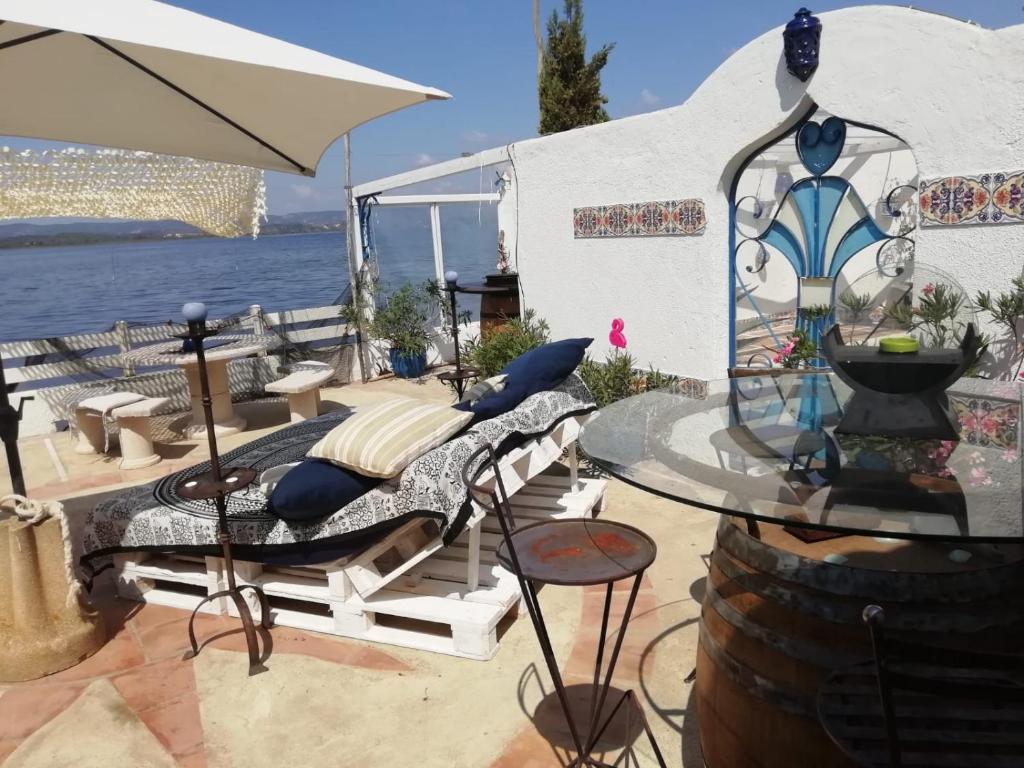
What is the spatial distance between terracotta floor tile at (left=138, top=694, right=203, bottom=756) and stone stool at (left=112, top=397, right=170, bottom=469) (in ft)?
11.7

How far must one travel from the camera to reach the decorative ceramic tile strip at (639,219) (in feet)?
17.9

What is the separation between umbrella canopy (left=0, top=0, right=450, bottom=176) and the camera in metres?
2.32

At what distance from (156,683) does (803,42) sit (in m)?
4.93

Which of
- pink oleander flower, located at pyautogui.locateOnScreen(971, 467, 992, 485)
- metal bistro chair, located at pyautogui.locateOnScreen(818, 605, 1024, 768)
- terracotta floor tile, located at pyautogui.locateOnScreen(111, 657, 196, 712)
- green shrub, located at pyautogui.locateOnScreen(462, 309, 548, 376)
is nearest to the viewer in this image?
metal bistro chair, located at pyautogui.locateOnScreen(818, 605, 1024, 768)

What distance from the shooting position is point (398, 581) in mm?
3238

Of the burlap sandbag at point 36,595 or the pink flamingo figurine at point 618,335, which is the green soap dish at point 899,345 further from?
the pink flamingo figurine at point 618,335

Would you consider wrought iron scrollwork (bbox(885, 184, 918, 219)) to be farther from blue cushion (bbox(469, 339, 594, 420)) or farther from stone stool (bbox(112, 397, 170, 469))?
stone stool (bbox(112, 397, 170, 469))

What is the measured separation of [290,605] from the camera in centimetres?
347

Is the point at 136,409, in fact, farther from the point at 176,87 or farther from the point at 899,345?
the point at 899,345

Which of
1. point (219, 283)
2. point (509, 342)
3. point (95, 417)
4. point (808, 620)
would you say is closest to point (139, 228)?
point (95, 417)

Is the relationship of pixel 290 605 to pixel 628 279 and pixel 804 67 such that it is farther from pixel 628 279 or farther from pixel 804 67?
pixel 804 67

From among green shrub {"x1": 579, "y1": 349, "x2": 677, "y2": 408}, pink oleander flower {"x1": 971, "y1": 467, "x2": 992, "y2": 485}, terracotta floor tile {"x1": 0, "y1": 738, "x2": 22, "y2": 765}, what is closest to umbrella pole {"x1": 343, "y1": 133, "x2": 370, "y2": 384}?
green shrub {"x1": 579, "y1": 349, "x2": 677, "y2": 408}

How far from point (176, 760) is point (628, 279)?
4723mm

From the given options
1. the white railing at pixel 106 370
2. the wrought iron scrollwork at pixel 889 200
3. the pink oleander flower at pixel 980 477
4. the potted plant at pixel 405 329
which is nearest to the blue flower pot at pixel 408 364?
the potted plant at pixel 405 329
